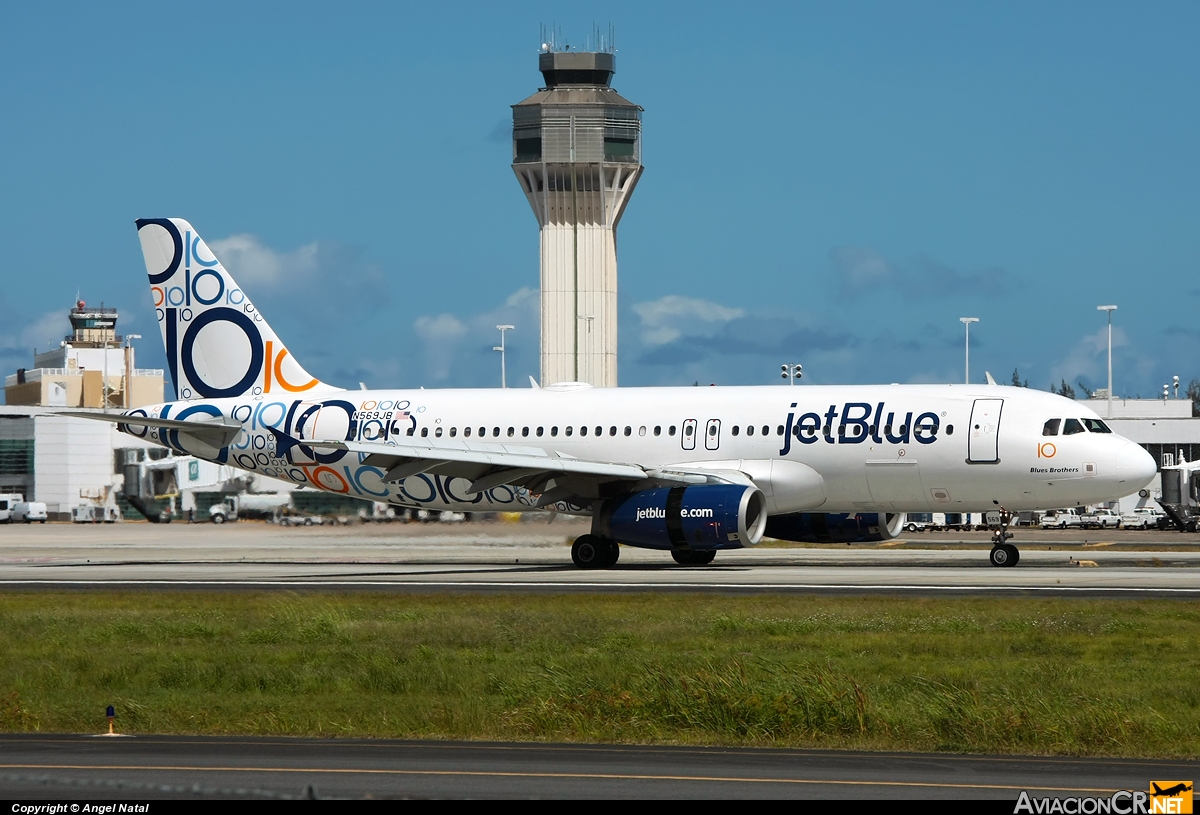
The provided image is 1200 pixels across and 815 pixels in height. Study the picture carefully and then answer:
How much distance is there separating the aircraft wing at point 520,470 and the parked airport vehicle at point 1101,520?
49.3 metres

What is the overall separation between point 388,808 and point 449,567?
3122 cm

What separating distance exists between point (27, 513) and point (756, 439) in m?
80.5

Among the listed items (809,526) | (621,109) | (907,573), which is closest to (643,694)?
(907,573)

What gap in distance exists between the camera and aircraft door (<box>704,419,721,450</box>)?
38531 millimetres

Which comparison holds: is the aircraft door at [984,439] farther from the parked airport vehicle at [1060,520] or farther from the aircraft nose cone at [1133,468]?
the parked airport vehicle at [1060,520]

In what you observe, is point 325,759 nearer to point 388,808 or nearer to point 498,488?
point 388,808

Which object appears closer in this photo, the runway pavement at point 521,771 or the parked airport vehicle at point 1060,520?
the runway pavement at point 521,771

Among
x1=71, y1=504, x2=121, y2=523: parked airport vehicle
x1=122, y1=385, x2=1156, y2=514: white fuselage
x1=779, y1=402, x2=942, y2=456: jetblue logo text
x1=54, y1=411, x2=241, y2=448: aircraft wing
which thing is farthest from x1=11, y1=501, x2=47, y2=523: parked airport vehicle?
x1=779, y1=402, x2=942, y2=456: jetblue logo text

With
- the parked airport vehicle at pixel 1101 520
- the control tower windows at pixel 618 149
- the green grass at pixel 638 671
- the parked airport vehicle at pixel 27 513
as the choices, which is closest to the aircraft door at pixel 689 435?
the green grass at pixel 638 671

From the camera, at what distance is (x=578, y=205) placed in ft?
431

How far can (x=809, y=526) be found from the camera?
40125mm

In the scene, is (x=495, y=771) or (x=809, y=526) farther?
(x=809, y=526)

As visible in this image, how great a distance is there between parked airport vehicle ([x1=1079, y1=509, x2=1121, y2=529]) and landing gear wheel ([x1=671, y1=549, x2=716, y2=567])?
46798 millimetres

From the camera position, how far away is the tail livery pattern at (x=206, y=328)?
44406 millimetres
